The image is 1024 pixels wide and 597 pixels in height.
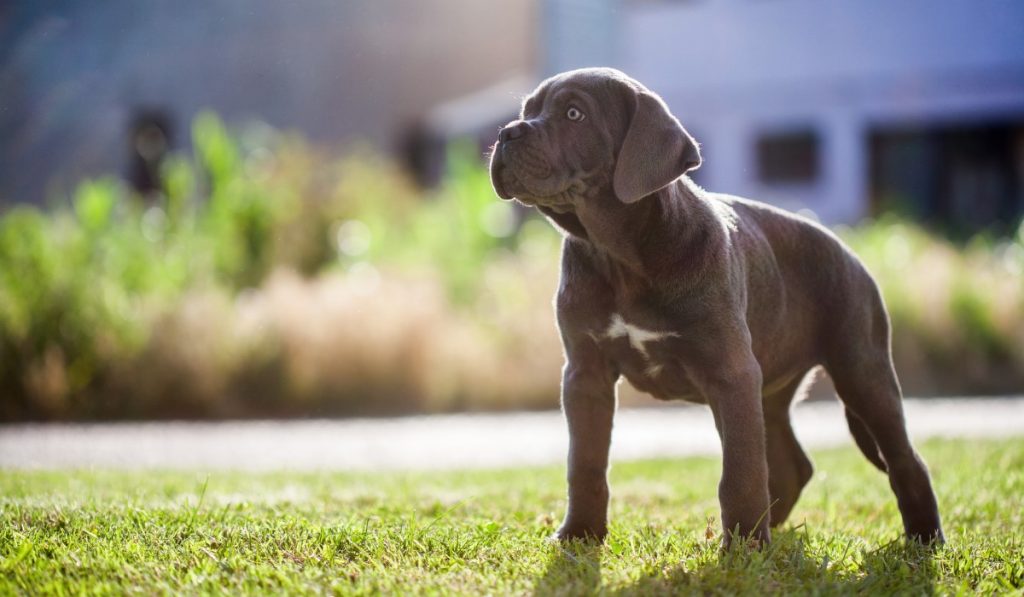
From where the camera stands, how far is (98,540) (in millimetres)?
4055

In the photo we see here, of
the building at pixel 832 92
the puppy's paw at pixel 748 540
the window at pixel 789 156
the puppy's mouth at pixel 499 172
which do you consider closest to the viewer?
the puppy's paw at pixel 748 540

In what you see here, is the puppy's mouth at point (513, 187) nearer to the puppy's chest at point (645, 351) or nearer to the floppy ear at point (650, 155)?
the floppy ear at point (650, 155)

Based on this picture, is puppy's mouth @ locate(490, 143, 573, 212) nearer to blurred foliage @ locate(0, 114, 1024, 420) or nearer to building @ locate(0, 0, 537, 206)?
blurred foliage @ locate(0, 114, 1024, 420)

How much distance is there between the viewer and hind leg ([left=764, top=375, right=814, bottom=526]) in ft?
16.5

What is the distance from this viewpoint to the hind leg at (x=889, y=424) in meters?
4.61

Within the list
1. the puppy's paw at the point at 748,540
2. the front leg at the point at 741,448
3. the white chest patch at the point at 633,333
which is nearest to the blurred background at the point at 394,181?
the white chest patch at the point at 633,333

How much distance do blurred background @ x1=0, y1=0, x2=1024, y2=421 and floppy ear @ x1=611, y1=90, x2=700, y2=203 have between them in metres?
1.33

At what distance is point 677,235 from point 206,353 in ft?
27.3

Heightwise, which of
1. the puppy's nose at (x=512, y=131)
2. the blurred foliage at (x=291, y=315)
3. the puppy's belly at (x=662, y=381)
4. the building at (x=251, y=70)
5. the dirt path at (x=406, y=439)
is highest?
the building at (x=251, y=70)

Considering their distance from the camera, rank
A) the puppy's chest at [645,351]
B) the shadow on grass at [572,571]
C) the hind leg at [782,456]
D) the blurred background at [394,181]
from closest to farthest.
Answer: the shadow on grass at [572,571]
the puppy's chest at [645,351]
the hind leg at [782,456]
the blurred background at [394,181]

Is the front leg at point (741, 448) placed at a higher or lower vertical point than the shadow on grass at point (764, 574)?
higher

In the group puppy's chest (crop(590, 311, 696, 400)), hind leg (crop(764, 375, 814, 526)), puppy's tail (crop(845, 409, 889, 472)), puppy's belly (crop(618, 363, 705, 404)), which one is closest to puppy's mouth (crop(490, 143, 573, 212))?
puppy's chest (crop(590, 311, 696, 400))

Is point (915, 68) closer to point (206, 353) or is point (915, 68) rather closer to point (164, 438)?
point (206, 353)

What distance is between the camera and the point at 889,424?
4.64m
